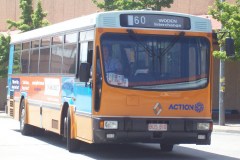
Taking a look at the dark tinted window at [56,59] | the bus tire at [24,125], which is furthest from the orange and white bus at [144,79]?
the bus tire at [24,125]

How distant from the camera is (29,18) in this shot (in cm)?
4044

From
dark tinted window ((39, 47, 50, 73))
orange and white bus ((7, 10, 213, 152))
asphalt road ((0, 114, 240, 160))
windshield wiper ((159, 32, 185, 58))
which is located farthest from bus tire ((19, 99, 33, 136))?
windshield wiper ((159, 32, 185, 58))

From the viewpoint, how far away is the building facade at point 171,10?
34.6 m

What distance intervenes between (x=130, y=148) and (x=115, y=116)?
145 inches

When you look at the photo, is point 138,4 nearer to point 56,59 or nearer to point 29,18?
point 29,18

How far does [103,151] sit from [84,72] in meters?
2.99

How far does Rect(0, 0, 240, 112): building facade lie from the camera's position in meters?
34.6

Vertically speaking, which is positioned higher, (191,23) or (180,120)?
(191,23)

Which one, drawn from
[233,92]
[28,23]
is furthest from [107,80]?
[28,23]

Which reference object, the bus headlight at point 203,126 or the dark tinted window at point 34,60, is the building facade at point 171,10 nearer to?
the dark tinted window at point 34,60

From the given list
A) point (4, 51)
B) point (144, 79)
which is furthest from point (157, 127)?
point (4, 51)

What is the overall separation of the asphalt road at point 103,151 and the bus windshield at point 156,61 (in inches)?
71.5

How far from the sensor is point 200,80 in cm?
1484

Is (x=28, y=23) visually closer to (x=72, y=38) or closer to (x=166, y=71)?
(x=72, y=38)
